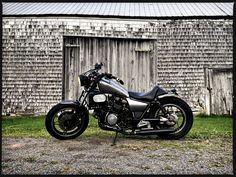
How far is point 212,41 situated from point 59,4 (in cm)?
554

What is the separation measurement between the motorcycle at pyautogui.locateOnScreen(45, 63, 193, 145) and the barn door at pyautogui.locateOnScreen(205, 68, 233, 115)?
526 centimetres

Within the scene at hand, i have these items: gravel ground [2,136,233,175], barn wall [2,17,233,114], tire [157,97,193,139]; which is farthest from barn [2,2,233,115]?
tire [157,97,193,139]

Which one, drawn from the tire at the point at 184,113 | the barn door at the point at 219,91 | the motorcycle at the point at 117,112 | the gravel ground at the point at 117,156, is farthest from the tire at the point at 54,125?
the barn door at the point at 219,91

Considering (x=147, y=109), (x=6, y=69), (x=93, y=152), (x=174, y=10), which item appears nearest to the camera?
(x=93, y=152)

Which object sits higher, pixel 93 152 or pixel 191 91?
pixel 191 91

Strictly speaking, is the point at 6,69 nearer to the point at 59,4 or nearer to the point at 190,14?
the point at 59,4

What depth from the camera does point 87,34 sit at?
34.2ft

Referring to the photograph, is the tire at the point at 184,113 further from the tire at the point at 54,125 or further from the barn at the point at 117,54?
the barn at the point at 117,54

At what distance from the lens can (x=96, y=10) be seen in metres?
11.0

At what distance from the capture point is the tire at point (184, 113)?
5.57m

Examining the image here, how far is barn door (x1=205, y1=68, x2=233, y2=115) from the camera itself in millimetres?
10477

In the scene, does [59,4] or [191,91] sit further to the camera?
[59,4]

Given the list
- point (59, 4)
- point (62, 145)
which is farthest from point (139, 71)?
point (62, 145)

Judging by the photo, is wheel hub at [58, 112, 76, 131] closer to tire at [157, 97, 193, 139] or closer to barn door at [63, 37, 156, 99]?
tire at [157, 97, 193, 139]
